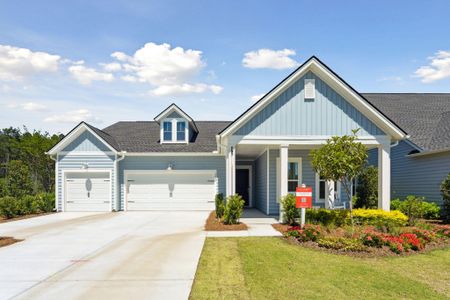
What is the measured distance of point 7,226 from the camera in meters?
14.2

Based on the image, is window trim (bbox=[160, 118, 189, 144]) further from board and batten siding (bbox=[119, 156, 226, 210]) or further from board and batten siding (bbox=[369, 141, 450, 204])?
board and batten siding (bbox=[369, 141, 450, 204])

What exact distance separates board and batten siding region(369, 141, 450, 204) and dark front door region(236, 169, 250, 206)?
7.88 metres

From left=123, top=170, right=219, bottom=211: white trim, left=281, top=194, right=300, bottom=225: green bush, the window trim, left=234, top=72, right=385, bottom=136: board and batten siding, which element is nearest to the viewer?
left=281, top=194, right=300, bottom=225: green bush

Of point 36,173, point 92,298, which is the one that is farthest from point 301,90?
point 36,173

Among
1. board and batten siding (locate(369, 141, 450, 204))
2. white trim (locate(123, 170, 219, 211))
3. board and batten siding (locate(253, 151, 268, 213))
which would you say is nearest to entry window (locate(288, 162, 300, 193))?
board and batten siding (locate(253, 151, 268, 213))

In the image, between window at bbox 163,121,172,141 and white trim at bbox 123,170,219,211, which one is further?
window at bbox 163,121,172,141

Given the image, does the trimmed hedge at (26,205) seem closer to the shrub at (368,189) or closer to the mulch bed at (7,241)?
the mulch bed at (7,241)

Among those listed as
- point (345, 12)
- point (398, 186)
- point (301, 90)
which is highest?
point (345, 12)

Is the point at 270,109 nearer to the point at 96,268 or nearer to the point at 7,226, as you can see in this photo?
the point at 96,268

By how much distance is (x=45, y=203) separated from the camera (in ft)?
64.6

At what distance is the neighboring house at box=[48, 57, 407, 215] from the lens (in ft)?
46.7

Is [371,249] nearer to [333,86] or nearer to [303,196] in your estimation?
[303,196]

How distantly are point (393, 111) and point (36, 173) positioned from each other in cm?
2773

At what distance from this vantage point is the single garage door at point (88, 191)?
20281 millimetres
